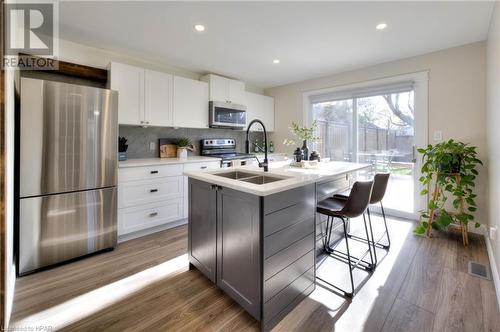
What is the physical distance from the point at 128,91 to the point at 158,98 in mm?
394

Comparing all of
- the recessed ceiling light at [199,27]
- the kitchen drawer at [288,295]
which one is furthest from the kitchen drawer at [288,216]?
the recessed ceiling light at [199,27]

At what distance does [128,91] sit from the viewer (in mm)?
2900

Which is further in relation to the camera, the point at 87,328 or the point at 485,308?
the point at 485,308

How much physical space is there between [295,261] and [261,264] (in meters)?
0.38

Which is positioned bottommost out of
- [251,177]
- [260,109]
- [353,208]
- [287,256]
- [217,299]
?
[217,299]

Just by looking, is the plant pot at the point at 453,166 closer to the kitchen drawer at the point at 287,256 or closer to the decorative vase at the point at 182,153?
the kitchen drawer at the point at 287,256

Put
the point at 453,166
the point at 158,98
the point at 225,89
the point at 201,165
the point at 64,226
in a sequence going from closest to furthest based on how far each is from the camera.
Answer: the point at 64,226 → the point at 453,166 → the point at 158,98 → the point at 201,165 → the point at 225,89

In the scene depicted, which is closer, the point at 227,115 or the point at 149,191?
the point at 149,191

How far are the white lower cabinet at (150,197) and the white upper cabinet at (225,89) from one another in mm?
1415

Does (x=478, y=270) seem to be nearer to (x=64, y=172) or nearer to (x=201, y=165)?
(x=201, y=165)

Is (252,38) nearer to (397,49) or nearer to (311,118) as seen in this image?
(397,49)

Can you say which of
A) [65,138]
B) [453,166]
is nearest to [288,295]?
[65,138]

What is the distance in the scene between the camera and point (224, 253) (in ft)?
5.52

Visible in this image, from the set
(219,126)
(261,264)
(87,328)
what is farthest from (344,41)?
(87,328)
